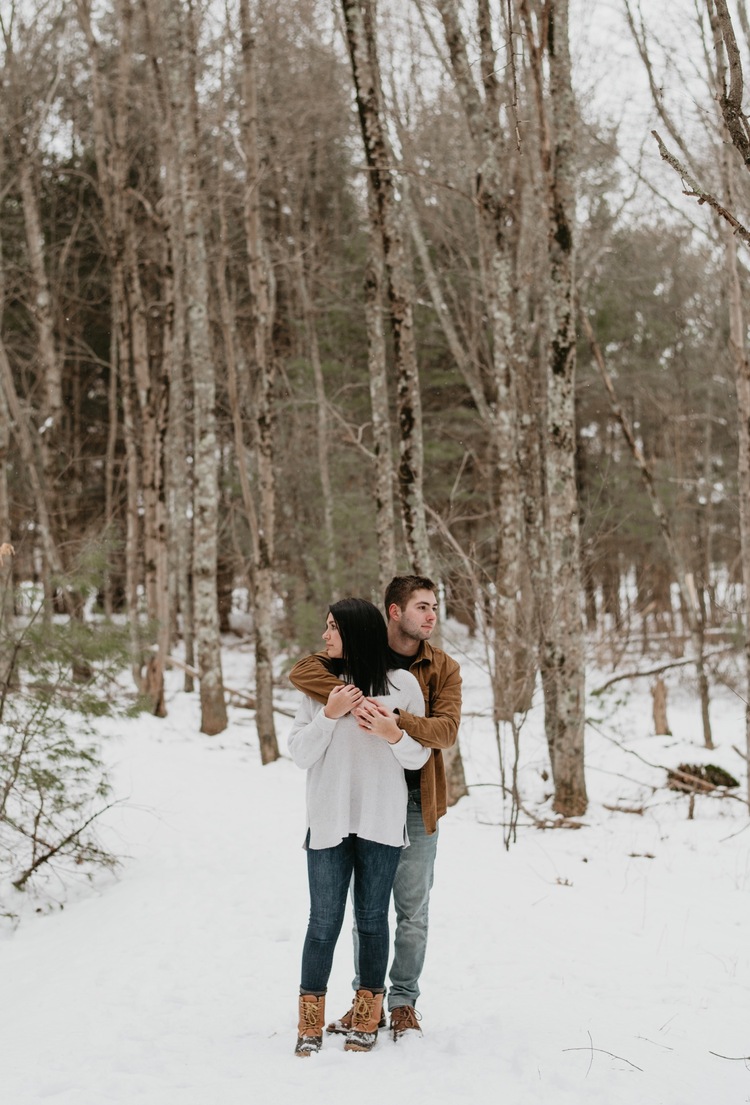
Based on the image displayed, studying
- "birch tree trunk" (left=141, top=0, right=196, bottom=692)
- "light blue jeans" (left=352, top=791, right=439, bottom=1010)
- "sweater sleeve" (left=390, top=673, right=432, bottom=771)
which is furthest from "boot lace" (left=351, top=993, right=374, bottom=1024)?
"birch tree trunk" (left=141, top=0, right=196, bottom=692)

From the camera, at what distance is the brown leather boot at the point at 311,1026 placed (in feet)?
10.9

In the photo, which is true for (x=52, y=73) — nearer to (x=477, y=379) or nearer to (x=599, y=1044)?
(x=477, y=379)

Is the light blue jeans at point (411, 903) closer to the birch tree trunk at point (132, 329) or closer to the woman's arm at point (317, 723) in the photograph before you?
the woman's arm at point (317, 723)

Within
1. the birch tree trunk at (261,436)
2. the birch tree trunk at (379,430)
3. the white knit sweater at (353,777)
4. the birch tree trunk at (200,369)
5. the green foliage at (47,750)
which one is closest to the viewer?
the white knit sweater at (353,777)

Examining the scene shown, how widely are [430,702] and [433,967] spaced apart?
1863 mm

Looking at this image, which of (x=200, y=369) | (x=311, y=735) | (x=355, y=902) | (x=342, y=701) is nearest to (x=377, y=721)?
(x=342, y=701)

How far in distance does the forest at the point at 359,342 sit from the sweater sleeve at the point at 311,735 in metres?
2.00

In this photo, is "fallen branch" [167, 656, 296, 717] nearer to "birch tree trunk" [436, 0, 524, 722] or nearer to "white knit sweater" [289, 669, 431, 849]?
"birch tree trunk" [436, 0, 524, 722]

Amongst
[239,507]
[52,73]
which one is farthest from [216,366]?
[52,73]

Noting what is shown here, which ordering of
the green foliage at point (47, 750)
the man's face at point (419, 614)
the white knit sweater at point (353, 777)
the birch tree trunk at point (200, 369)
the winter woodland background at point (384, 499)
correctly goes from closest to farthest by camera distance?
the white knit sweater at point (353, 777) < the man's face at point (419, 614) < the winter woodland background at point (384, 499) < the green foliage at point (47, 750) < the birch tree trunk at point (200, 369)

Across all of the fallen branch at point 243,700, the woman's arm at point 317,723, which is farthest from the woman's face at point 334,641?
the fallen branch at point 243,700

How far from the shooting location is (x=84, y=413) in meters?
23.7

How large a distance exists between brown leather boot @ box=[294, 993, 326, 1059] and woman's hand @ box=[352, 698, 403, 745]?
101 centimetres

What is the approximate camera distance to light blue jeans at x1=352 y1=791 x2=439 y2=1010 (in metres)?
3.52
